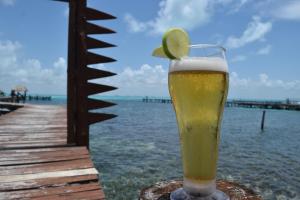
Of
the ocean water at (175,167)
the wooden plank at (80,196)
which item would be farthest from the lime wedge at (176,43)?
the ocean water at (175,167)

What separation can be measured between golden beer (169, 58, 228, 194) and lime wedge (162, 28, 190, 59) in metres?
0.07

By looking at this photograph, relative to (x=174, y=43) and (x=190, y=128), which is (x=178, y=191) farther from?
A: (x=174, y=43)

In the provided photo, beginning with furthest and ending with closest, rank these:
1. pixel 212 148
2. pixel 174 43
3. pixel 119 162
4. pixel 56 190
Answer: pixel 119 162
pixel 56 190
pixel 212 148
pixel 174 43

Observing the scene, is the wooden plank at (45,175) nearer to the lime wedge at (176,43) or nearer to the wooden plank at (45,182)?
the wooden plank at (45,182)

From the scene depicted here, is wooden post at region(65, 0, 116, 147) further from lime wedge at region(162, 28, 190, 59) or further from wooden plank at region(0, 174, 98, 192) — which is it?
lime wedge at region(162, 28, 190, 59)

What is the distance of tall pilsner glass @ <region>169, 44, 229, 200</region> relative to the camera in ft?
4.27

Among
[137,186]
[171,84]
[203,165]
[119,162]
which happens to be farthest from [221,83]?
[119,162]

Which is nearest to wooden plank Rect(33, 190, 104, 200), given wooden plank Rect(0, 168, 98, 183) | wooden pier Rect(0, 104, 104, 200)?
wooden pier Rect(0, 104, 104, 200)

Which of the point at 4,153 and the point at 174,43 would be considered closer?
the point at 174,43

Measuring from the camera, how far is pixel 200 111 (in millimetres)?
1333

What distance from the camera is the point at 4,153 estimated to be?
4094mm

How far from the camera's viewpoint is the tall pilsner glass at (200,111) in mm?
1301

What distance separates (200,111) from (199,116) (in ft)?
0.08

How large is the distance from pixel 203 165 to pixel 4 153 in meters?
3.55
